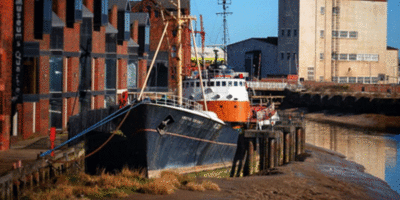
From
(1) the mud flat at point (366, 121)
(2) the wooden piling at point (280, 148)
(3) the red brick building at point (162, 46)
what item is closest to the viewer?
(2) the wooden piling at point (280, 148)

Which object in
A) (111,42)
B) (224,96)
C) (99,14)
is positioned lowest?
(224,96)

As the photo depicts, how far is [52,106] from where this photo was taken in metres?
34.9

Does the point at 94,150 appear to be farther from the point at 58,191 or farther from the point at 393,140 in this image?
the point at 393,140

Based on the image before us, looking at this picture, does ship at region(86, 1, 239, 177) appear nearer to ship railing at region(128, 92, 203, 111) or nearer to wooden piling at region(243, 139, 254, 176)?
ship railing at region(128, 92, 203, 111)

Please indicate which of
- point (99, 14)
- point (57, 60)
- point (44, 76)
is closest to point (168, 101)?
point (44, 76)

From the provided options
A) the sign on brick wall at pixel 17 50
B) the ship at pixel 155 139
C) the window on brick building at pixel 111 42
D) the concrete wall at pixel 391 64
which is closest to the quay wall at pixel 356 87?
the concrete wall at pixel 391 64

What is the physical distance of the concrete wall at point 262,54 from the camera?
9912cm

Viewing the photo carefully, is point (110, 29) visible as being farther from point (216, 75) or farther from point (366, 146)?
point (366, 146)

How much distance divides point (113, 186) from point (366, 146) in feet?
100

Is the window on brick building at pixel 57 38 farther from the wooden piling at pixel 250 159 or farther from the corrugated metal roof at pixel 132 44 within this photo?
the corrugated metal roof at pixel 132 44

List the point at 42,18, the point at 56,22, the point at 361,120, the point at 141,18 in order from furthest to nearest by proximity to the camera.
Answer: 1. the point at 361,120
2. the point at 141,18
3. the point at 56,22
4. the point at 42,18

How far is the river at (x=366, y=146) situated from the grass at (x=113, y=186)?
13031mm

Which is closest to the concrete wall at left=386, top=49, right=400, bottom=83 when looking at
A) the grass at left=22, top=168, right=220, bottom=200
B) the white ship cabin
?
the white ship cabin

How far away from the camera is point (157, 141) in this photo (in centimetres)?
2361
